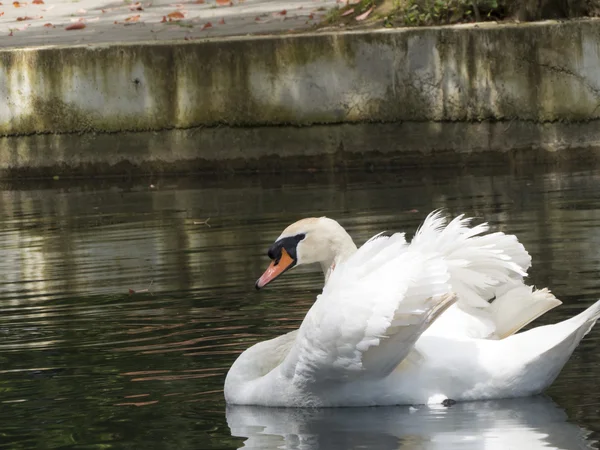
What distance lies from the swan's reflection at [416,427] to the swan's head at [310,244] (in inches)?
40.3

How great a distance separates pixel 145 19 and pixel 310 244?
13.3 meters

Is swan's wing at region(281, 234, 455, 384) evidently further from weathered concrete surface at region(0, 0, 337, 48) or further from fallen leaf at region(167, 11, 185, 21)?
fallen leaf at region(167, 11, 185, 21)

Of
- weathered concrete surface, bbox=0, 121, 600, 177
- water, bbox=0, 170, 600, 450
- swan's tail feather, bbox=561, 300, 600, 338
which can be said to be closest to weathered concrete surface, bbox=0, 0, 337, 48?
weathered concrete surface, bbox=0, 121, 600, 177

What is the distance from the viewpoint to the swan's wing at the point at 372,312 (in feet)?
19.2

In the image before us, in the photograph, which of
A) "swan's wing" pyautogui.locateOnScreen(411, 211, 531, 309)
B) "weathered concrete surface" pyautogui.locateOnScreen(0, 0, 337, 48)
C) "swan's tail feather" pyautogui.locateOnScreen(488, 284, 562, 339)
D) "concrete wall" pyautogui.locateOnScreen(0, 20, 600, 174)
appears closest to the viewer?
"swan's wing" pyautogui.locateOnScreen(411, 211, 531, 309)

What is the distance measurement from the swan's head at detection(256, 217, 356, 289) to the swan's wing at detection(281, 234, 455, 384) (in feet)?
3.57

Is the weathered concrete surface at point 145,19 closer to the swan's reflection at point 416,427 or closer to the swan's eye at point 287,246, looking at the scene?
the swan's eye at point 287,246

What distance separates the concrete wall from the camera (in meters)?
15.7

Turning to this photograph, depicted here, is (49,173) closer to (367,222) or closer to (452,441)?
(367,222)

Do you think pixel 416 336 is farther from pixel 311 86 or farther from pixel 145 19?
pixel 145 19

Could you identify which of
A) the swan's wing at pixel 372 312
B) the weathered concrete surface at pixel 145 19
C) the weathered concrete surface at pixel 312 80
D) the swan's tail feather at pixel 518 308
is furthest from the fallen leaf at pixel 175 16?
the swan's wing at pixel 372 312

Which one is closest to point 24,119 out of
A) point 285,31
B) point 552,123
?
point 285,31

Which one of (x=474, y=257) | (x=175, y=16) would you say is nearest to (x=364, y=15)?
(x=175, y=16)

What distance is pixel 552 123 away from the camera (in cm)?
1567
